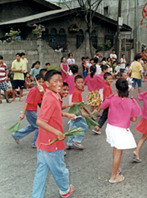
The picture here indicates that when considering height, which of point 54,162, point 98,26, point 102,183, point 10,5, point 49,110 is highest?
point 10,5

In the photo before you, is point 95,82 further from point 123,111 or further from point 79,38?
point 79,38

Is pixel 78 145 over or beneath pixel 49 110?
beneath

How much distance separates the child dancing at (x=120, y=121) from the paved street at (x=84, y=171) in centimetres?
25

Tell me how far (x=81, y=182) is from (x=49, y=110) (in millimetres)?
1447

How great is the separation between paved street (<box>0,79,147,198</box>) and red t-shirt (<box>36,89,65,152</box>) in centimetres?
87

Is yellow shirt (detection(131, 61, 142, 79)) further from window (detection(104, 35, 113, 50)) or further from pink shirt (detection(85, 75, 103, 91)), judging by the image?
window (detection(104, 35, 113, 50))

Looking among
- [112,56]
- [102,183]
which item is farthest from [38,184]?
[112,56]

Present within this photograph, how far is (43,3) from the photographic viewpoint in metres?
17.7

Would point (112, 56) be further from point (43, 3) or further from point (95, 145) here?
point (95, 145)

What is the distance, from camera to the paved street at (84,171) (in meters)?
3.34

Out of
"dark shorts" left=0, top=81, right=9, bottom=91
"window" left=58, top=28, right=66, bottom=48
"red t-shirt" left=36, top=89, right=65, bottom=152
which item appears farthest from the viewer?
"window" left=58, top=28, right=66, bottom=48

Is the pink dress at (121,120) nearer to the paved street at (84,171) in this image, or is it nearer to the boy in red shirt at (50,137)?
the paved street at (84,171)

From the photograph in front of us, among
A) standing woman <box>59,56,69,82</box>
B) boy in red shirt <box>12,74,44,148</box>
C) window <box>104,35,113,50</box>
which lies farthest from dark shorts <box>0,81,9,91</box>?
window <box>104,35,113,50</box>

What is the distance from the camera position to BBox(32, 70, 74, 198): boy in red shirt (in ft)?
8.87
